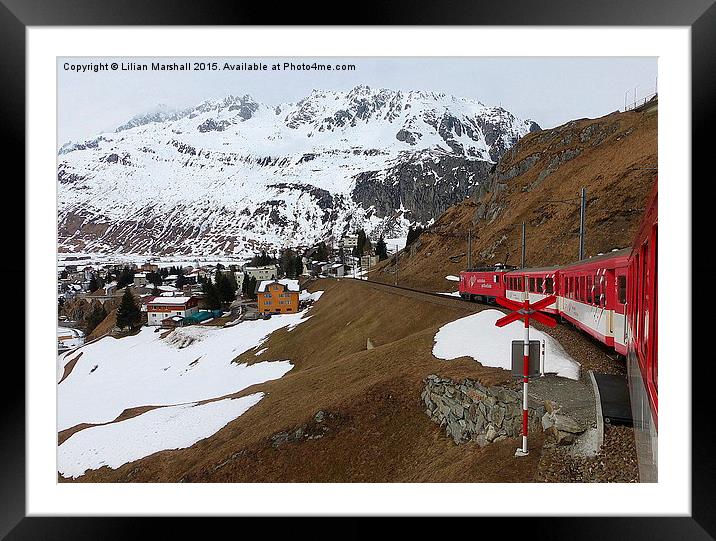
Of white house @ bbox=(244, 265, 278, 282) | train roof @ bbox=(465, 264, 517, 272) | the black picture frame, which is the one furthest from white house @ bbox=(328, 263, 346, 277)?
the black picture frame

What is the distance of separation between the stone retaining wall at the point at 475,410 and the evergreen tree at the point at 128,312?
238 cm

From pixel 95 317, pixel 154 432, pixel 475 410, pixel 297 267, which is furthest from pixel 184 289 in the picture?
pixel 475 410

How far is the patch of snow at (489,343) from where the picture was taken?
9.58ft

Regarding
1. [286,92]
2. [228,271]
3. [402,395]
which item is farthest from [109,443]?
[286,92]

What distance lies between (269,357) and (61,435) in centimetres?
156

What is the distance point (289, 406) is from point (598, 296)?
244cm

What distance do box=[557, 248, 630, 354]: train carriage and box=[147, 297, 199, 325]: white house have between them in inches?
117

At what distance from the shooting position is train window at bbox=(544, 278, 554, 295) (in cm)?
330

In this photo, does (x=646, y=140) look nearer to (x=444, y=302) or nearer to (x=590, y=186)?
(x=590, y=186)

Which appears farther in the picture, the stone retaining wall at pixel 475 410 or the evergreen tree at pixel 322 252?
the evergreen tree at pixel 322 252

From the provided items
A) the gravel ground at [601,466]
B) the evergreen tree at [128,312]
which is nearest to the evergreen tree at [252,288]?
the evergreen tree at [128,312]

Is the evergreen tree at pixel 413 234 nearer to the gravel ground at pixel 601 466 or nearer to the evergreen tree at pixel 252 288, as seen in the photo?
the evergreen tree at pixel 252 288

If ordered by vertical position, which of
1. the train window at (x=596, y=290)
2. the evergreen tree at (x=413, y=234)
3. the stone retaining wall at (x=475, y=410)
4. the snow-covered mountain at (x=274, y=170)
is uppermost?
the snow-covered mountain at (x=274, y=170)
